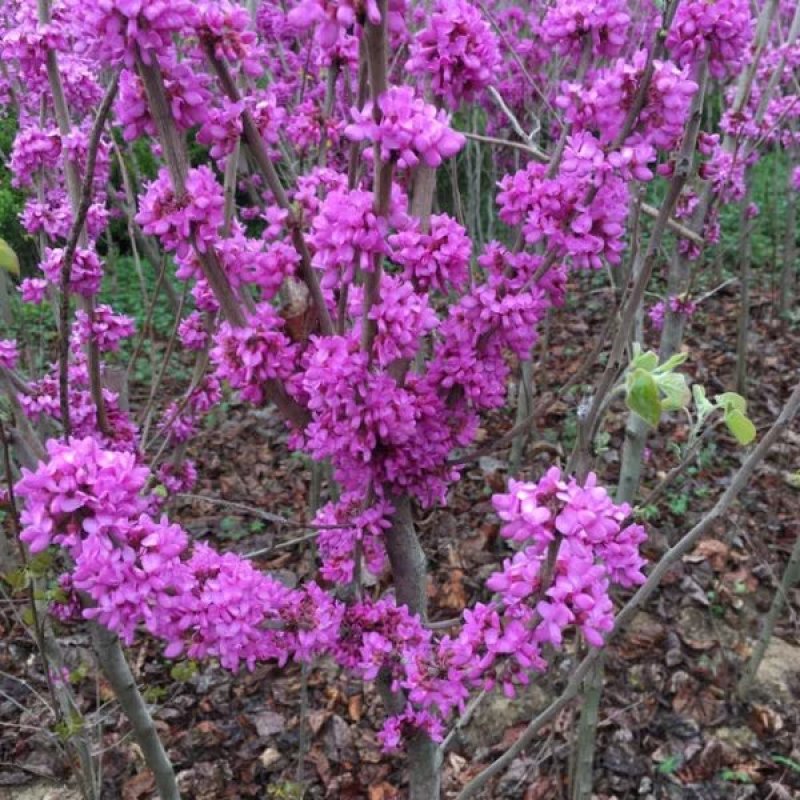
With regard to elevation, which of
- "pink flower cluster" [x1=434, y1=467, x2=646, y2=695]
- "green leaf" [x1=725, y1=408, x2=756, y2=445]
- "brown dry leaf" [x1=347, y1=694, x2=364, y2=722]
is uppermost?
"green leaf" [x1=725, y1=408, x2=756, y2=445]

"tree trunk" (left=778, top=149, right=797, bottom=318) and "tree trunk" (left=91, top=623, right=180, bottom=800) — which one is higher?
"tree trunk" (left=91, top=623, right=180, bottom=800)

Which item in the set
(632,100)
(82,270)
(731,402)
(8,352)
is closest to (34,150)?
(82,270)

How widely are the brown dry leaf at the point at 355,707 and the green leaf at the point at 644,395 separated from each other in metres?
2.83

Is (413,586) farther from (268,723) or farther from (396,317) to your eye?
Answer: (268,723)

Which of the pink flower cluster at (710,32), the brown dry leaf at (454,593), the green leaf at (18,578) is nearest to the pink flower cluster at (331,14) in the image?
the pink flower cluster at (710,32)

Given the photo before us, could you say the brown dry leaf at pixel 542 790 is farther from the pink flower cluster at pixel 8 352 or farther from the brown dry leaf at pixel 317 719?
the pink flower cluster at pixel 8 352

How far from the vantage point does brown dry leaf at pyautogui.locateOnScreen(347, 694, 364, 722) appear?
11.6 feet

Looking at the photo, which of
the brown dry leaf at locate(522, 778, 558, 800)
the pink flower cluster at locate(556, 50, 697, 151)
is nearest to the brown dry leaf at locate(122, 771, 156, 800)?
the brown dry leaf at locate(522, 778, 558, 800)

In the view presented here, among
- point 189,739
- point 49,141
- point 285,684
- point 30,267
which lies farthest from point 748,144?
point 30,267

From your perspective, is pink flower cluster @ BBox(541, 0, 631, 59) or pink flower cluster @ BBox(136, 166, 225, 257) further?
pink flower cluster @ BBox(541, 0, 631, 59)

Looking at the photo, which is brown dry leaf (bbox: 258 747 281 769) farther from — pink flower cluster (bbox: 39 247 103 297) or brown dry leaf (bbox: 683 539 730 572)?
brown dry leaf (bbox: 683 539 730 572)

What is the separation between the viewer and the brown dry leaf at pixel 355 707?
3543 millimetres

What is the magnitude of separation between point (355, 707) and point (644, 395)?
2883 millimetres

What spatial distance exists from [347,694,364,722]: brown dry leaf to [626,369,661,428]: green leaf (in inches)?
111
